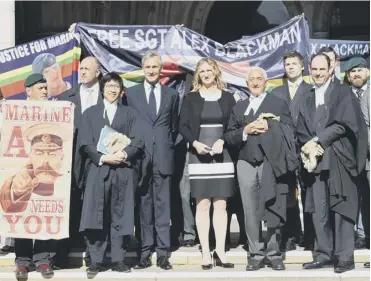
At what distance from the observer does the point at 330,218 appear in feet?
23.3

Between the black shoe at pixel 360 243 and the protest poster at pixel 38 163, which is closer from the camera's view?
the protest poster at pixel 38 163

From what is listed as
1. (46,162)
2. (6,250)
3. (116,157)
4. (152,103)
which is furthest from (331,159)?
(6,250)

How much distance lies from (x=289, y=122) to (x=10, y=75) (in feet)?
9.88

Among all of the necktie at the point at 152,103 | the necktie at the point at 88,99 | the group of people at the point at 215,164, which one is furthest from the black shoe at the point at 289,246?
the necktie at the point at 88,99

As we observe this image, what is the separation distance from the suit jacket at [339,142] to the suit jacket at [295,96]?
28cm

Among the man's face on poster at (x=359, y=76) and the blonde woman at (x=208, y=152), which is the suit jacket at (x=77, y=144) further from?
the man's face on poster at (x=359, y=76)

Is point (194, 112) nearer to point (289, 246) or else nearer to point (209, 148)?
point (209, 148)

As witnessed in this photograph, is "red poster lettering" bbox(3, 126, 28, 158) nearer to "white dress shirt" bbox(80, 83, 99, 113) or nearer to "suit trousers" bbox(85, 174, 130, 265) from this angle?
"white dress shirt" bbox(80, 83, 99, 113)

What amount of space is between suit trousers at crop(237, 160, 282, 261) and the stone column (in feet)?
10.7

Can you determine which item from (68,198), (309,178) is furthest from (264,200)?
(68,198)

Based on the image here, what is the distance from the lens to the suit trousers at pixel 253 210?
7.07m

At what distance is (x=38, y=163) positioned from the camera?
6.86m

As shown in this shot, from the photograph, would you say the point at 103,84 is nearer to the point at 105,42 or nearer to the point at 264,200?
the point at 105,42

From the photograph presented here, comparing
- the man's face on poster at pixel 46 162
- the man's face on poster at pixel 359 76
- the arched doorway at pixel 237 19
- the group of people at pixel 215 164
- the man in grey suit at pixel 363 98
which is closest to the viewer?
the man's face on poster at pixel 46 162
